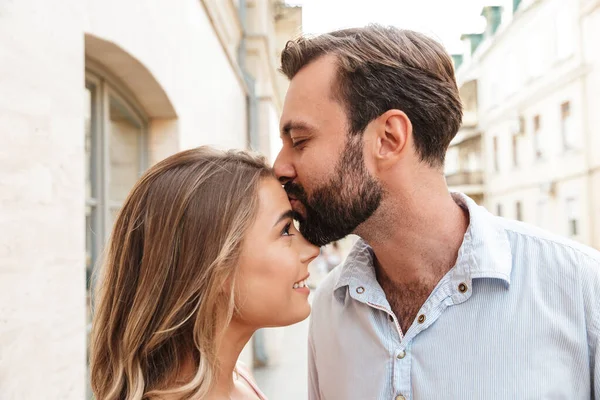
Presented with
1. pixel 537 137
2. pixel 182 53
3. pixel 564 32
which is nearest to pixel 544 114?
pixel 537 137

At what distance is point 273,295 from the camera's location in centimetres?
173

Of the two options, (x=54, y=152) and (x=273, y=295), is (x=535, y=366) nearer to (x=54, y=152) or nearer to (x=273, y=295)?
(x=273, y=295)

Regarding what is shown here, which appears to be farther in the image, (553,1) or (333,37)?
(553,1)

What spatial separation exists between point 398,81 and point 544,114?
2332 centimetres

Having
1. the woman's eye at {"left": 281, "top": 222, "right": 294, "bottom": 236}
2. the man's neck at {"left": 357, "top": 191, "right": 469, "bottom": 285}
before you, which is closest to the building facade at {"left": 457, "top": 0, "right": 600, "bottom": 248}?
the man's neck at {"left": 357, "top": 191, "right": 469, "bottom": 285}

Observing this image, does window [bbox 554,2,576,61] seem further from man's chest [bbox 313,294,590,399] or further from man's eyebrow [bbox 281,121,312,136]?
man's chest [bbox 313,294,590,399]

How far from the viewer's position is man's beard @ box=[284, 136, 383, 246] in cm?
189

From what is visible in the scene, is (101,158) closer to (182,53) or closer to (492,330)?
(182,53)

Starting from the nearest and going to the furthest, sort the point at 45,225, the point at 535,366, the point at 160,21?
the point at 535,366
the point at 45,225
the point at 160,21

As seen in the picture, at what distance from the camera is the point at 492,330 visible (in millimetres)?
1655

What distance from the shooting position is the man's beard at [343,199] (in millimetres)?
1895

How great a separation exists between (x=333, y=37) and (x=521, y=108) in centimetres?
2580

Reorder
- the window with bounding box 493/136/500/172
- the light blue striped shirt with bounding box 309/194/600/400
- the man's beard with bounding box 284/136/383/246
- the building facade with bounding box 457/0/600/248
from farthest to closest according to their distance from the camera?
the window with bounding box 493/136/500/172
the building facade with bounding box 457/0/600/248
the man's beard with bounding box 284/136/383/246
the light blue striped shirt with bounding box 309/194/600/400

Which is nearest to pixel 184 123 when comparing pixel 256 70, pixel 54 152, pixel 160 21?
pixel 160 21
